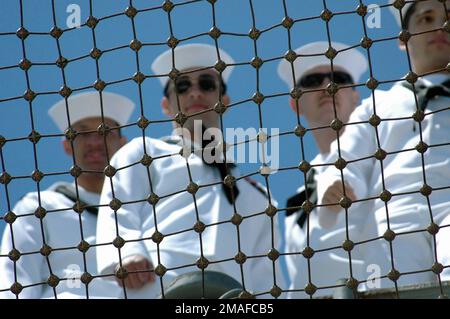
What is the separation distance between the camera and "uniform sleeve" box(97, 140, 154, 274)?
5488 mm

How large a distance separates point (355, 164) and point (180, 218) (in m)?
0.68

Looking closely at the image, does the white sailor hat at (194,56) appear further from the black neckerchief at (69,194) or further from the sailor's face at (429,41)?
the sailor's face at (429,41)

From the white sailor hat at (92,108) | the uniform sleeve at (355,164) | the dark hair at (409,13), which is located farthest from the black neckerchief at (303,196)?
the white sailor hat at (92,108)

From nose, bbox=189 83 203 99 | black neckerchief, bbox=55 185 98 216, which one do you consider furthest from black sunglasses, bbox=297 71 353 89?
black neckerchief, bbox=55 185 98 216

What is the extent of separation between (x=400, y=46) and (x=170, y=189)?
0.95 m

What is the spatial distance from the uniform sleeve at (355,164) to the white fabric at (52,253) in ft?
2.67

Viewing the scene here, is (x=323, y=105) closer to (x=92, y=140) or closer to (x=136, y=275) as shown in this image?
(x=92, y=140)

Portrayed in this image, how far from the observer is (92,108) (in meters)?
6.82

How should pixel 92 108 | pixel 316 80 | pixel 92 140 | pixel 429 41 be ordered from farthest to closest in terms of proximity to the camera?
pixel 92 108 → pixel 316 80 → pixel 92 140 → pixel 429 41

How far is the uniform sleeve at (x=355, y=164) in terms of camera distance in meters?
5.32

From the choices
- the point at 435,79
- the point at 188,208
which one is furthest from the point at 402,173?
the point at 188,208

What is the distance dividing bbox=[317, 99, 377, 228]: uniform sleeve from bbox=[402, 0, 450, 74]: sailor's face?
0.78ft

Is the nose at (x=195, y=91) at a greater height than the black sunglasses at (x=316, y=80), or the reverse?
the black sunglasses at (x=316, y=80)
